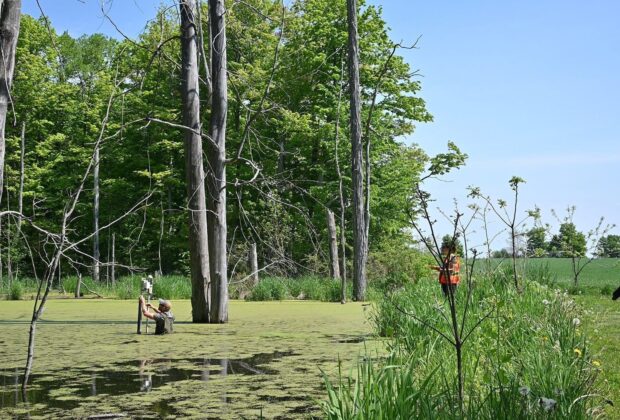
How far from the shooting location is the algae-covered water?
5230 mm

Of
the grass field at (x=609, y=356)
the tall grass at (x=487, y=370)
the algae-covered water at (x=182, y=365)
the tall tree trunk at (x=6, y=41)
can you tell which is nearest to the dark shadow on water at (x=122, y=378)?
the algae-covered water at (x=182, y=365)

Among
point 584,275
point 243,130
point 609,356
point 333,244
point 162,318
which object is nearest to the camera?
point 609,356

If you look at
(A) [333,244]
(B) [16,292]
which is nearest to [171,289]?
(B) [16,292]

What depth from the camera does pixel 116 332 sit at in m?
10.6

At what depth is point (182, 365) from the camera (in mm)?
7230

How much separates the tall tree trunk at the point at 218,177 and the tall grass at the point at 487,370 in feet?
11.5

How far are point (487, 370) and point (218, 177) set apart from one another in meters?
8.04

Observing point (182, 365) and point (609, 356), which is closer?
point (609, 356)

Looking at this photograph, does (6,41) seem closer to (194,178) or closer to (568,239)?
(194,178)

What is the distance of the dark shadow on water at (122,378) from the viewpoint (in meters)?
5.52

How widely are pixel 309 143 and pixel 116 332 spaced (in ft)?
63.3

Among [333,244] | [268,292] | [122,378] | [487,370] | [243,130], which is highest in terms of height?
[243,130]

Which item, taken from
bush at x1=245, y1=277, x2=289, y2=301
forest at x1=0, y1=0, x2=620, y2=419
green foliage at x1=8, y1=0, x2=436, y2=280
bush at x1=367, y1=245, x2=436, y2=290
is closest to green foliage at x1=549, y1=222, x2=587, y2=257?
forest at x1=0, y1=0, x2=620, y2=419

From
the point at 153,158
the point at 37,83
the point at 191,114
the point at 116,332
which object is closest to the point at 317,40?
the point at 153,158
